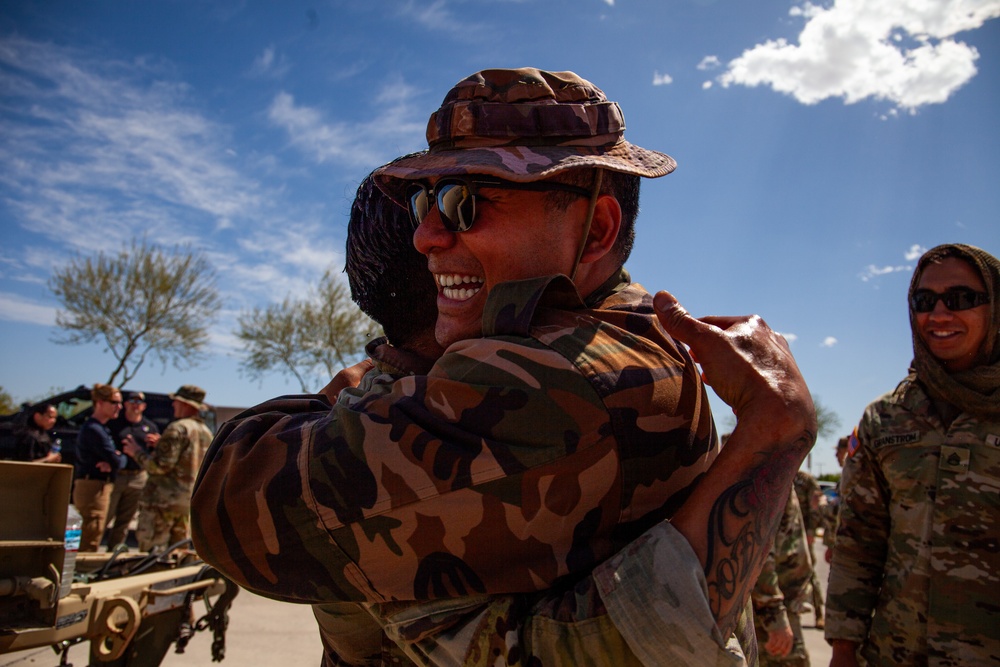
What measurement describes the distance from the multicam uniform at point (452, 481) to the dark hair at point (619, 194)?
330mm

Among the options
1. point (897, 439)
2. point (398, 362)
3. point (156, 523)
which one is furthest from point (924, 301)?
point (156, 523)

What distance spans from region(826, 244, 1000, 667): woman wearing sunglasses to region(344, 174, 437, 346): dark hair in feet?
7.29

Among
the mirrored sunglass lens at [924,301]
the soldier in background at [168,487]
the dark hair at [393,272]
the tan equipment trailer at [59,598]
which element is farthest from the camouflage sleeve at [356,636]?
the soldier in background at [168,487]

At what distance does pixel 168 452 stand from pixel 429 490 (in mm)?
9113

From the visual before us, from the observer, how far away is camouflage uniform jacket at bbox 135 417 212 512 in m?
9.09

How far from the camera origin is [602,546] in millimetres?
1197

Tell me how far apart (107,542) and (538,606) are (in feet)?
40.8

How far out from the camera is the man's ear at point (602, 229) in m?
1.50

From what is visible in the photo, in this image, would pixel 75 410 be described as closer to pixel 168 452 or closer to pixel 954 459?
pixel 168 452

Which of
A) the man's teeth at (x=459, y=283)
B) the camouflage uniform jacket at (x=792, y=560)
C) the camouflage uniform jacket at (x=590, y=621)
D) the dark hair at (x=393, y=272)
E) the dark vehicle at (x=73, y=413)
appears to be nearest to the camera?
the camouflage uniform jacket at (x=590, y=621)

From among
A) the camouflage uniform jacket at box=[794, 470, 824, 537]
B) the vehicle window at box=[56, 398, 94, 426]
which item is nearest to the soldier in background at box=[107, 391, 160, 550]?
the vehicle window at box=[56, 398, 94, 426]

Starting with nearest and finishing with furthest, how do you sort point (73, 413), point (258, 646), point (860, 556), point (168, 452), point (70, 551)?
1. point (860, 556)
2. point (70, 551)
3. point (258, 646)
4. point (168, 452)
5. point (73, 413)

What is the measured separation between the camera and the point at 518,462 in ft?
3.63

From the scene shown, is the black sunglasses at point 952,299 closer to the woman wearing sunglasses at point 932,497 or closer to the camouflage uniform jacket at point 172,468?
the woman wearing sunglasses at point 932,497
